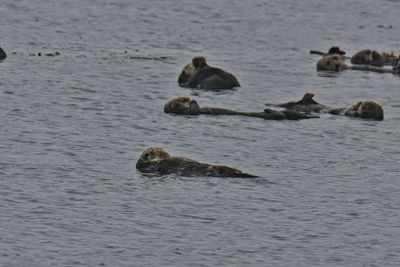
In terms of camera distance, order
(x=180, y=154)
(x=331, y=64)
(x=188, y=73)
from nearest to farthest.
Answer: (x=180, y=154)
(x=188, y=73)
(x=331, y=64)

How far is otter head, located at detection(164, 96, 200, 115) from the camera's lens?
19984 mm

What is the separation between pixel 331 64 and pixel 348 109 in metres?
7.15

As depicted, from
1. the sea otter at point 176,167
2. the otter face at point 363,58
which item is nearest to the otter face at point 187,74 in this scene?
the otter face at point 363,58

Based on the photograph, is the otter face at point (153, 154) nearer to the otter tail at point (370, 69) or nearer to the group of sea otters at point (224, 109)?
the group of sea otters at point (224, 109)

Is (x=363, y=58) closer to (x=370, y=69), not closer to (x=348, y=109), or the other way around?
(x=370, y=69)

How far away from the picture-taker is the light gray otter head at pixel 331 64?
27.8 metres

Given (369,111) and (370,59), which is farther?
(370,59)

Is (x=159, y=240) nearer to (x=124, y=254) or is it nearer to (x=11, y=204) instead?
(x=124, y=254)

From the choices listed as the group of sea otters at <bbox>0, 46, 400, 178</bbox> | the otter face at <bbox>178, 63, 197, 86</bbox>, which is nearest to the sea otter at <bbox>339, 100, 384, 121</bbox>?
the group of sea otters at <bbox>0, 46, 400, 178</bbox>

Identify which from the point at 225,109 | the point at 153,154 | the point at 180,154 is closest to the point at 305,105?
the point at 225,109

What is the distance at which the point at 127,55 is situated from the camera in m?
29.2

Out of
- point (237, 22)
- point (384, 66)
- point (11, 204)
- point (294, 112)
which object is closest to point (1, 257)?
point (11, 204)

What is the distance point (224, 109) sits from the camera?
20.2 meters

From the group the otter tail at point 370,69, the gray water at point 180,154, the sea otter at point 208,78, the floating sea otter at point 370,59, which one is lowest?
the gray water at point 180,154
